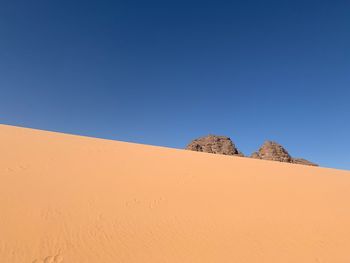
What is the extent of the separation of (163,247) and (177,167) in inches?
230

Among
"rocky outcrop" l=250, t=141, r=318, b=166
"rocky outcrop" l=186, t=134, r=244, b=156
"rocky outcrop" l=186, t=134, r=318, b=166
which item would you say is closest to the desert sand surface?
"rocky outcrop" l=250, t=141, r=318, b=166

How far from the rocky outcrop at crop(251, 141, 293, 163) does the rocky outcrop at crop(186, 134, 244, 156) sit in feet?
13.8

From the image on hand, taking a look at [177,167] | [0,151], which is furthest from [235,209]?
[0,151]

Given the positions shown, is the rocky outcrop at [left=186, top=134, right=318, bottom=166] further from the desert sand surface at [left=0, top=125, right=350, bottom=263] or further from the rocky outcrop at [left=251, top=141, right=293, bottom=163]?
the desert sand surface at [left=0, top=125, right=350, bottom=263]

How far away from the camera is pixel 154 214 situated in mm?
6367

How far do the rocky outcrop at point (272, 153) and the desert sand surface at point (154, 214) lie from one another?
35491 millimetres

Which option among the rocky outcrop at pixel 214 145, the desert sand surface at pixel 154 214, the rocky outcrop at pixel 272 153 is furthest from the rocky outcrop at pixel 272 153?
the desert sand surface at pixel 154 214

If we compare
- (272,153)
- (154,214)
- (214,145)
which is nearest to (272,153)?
(272,153)

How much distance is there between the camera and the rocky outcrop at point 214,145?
49634mm

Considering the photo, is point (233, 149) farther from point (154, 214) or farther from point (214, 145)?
point (154, 214)

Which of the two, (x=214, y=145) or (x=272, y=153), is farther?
(x=214, y=145)

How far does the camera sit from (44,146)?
1140cm

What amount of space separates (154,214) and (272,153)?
4276 centimetres

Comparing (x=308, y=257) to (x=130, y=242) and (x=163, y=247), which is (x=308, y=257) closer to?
(x=163, y=247)
